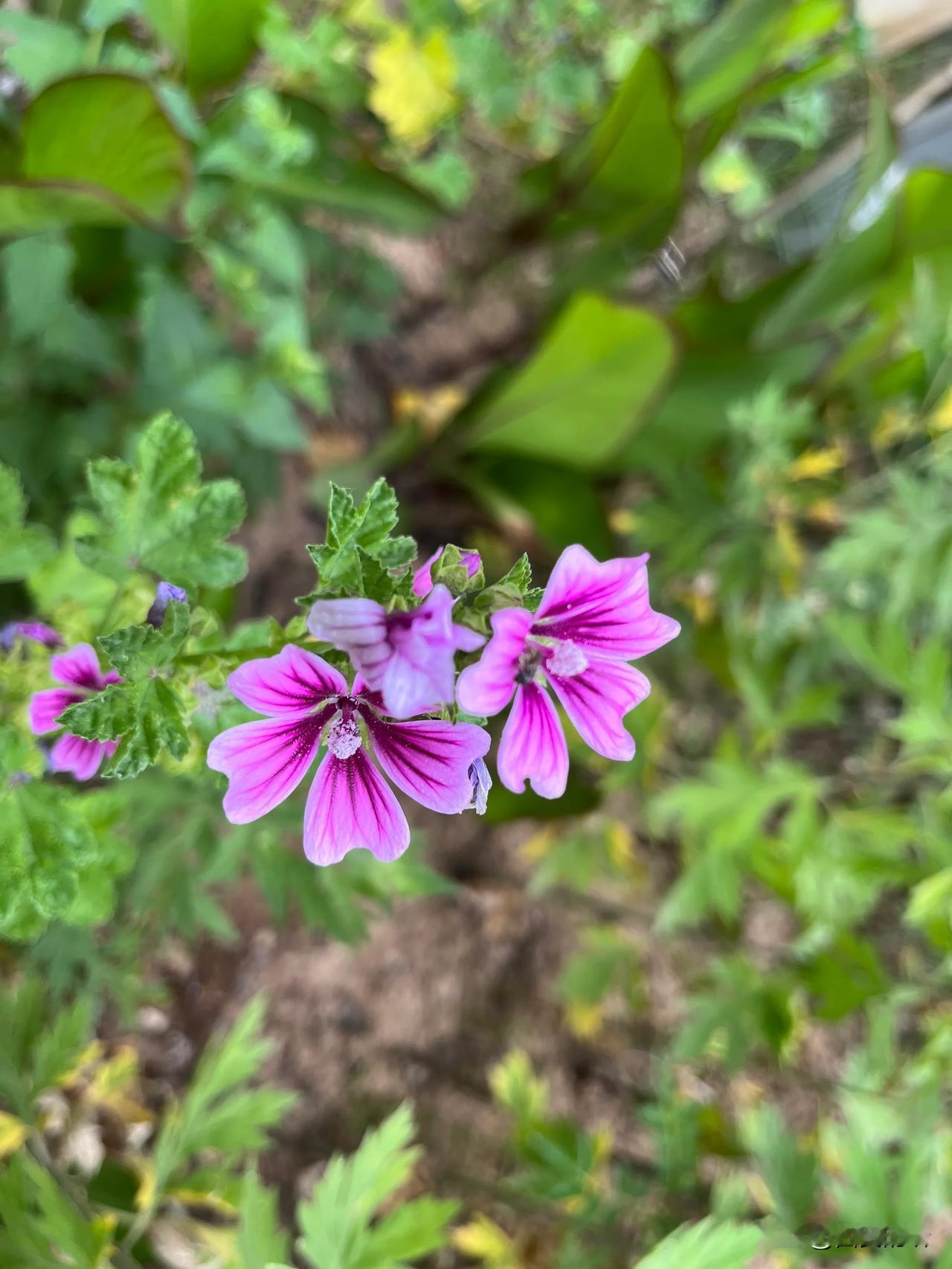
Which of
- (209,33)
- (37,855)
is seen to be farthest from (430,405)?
(37,855)

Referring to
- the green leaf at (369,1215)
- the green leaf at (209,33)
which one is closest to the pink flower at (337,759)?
the green leaf at (369,1215)

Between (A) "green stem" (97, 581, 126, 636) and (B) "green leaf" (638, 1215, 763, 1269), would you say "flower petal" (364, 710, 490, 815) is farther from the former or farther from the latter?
(B) "green leaf" (638, 1215, 763, 1269)

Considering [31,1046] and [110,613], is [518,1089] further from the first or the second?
[110,613]

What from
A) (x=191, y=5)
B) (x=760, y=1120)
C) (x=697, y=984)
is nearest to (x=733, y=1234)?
(x=760, y=1120)

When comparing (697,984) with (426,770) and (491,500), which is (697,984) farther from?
(426,770)

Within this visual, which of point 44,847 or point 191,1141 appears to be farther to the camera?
point 191,1141

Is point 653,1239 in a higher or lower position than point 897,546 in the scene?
lower

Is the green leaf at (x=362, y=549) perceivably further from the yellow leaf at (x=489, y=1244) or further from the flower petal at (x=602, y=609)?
the yellow leaf at (x=489, y=1244)
